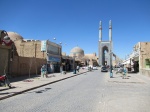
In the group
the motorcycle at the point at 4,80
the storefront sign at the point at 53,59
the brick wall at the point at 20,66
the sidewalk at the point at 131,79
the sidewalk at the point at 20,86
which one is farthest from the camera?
the storefront sign at the point at 53,59

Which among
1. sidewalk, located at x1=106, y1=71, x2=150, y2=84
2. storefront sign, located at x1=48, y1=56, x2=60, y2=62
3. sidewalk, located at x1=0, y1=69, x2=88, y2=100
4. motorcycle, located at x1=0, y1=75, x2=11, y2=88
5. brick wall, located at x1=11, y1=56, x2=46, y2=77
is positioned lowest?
sidewalk, located at x1=106, y1=71, x2=150, y2=84

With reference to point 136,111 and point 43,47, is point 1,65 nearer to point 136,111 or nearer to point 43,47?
point 136,111

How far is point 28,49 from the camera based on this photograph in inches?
1901

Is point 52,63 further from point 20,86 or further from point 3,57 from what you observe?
point 20,86

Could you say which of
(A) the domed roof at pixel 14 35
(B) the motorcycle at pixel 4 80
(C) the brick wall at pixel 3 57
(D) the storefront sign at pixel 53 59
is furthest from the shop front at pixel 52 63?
(B) the motorcycle at pixel 4 80

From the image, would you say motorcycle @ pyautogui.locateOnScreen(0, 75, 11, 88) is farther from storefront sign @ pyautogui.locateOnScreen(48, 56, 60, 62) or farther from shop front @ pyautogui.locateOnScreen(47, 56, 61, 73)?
storefront sign @ pyautogui.locateOnScreen(48, 56, 60, 62)

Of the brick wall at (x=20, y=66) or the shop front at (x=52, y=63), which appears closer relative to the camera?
the brick wall at (x=20, y=66)

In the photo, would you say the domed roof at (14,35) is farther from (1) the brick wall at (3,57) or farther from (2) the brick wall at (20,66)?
(1) the brick wall at (3,57)

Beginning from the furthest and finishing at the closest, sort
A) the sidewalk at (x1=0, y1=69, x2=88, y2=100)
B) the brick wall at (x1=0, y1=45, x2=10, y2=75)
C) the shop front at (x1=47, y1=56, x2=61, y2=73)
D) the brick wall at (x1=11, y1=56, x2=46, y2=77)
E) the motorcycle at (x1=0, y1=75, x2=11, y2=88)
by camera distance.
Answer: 1. the shop front at (x1=47, y1=56, x2=61, y2=73)
2. the brick wall at (x1=11, y1=56, x2=46, y2=77)
3. the brick wall at (x1=0, y1=45, x2=10, y2=75)
4. the motorcycle at (x1=0, y1=75, x2=11, y2=88)
5. the sidewalk at (x1=0, y1=69, x2=88, y2=100)

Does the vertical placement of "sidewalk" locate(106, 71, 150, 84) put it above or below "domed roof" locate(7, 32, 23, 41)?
below

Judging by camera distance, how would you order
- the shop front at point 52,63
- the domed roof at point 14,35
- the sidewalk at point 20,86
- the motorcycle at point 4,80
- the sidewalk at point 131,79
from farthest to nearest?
the domed roof at point 14,35
the shop front at point 52,63
the sidewalk at point 131,79
the motorcycle at point 4,80
the sidewalk at point 20,86

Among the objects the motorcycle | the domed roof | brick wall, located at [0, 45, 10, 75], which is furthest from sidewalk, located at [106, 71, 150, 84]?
the domed roof

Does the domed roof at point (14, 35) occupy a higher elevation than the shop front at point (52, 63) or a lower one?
higher

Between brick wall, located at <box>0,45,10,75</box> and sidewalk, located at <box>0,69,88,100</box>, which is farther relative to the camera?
brick wall, located at <box>0,45,10,75</box>
